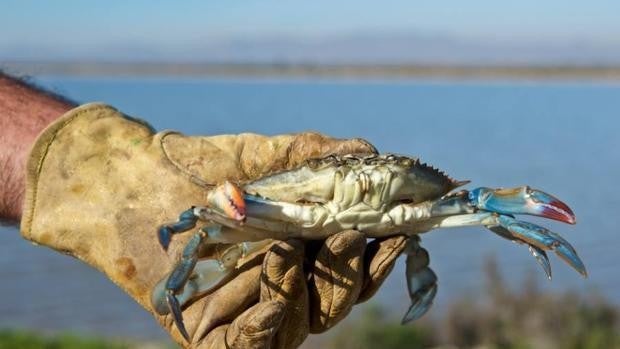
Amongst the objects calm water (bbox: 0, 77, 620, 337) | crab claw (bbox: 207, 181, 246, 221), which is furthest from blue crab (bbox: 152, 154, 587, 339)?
calm water (bbox: 0, 77, 620, 337)

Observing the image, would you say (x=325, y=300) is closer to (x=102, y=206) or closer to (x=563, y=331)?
(x=102, y=206)

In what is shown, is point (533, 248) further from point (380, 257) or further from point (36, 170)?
point (36, 170)

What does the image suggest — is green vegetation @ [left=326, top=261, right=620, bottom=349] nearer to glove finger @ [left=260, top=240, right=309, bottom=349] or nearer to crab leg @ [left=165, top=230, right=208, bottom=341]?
glove finger @ [left=260, top=240, right=309, bottom=349]

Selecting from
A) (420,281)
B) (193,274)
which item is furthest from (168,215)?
(420,281)

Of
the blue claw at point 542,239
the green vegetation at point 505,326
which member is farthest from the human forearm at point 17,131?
the green vegetation at point 505,326

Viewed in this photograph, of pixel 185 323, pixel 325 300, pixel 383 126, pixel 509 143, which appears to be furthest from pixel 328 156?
pixel 383 126

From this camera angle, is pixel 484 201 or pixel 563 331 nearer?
pixel 484 201
